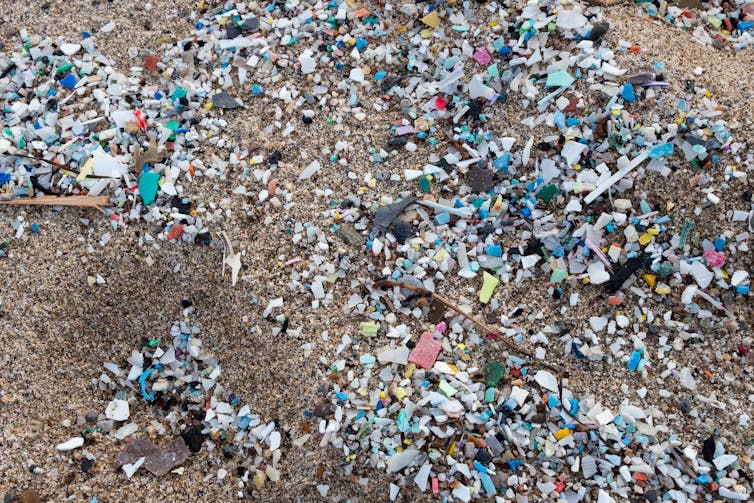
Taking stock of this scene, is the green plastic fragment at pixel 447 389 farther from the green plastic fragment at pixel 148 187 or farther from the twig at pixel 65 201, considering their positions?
the twig at pixel 65 201

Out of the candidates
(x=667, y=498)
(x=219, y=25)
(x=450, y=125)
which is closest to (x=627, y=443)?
(x=667, y=498)

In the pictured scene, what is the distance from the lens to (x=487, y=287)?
6.47ft

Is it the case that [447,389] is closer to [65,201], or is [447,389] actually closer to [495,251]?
[495,251]

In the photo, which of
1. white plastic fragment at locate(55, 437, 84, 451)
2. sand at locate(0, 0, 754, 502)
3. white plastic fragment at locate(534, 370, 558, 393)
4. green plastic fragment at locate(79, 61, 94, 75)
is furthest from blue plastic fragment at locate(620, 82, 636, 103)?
white plastic fragment at locate(55, 437, 84, 451)

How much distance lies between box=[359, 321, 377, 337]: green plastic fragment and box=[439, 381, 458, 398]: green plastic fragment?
0.24 meters

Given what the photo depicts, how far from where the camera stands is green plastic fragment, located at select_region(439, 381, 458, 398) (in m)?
1.85

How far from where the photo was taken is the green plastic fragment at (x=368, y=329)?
193cm

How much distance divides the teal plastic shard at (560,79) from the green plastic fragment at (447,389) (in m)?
1.00

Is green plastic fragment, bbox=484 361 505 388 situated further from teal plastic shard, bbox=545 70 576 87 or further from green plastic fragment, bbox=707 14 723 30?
green plastic fragment, bbox=707 14 723 30

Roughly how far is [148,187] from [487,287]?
1.08 meters

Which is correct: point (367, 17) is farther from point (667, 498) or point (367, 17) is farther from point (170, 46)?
point (667, 498)

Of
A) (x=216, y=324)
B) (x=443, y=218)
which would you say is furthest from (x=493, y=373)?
(x=216, y=324)

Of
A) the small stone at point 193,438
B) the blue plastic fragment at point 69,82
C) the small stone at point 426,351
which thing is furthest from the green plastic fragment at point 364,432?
the blue plastic fragment at point 69,82

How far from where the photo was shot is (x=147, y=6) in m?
2.44
